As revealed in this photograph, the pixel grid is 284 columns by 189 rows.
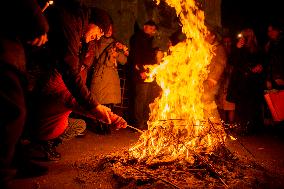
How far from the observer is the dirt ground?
16.7ft

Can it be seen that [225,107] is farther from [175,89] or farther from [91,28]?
[91,28]

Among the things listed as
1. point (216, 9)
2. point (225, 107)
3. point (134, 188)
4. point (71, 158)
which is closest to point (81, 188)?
point (134, 188)

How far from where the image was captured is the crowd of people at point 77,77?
11.0 feet

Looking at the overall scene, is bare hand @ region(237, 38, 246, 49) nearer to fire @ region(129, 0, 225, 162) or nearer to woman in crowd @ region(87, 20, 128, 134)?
fire @ region(129, 0, 225, 162)

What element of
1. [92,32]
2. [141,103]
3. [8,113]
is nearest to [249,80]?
[141,103]

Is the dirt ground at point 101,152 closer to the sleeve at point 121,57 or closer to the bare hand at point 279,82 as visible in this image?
the bare hand at point 279,82

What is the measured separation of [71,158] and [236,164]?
3106 millimetres

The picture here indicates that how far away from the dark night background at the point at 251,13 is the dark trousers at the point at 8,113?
442 inches

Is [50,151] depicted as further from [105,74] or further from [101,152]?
[105,74]

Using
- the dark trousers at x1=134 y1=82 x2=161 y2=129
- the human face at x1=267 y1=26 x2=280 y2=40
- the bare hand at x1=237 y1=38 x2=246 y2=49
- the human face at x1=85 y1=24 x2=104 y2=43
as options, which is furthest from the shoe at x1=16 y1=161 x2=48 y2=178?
the human face at x1=267 y1=26 x2=280 y2=40

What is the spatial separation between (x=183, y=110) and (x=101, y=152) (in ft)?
6.38

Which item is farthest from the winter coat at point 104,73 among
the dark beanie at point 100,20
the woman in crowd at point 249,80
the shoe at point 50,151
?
the woman in crowd at point 249,80

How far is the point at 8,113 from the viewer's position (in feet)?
10.8

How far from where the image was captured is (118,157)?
5.87 metres
